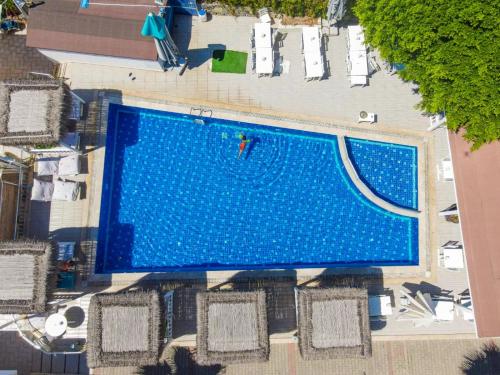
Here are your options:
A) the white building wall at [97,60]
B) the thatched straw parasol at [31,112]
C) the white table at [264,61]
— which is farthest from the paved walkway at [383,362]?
the white building wall at [97,60]

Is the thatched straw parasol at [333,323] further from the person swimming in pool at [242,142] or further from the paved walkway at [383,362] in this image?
the person swimming in pool at [242,142]

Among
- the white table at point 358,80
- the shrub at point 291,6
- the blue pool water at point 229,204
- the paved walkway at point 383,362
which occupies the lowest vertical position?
the paved walkway at point 383,362

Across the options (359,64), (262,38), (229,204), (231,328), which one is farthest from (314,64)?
(231,328)

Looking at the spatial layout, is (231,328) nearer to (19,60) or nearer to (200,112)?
(200,112)

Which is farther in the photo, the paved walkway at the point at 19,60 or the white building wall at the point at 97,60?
the paved walkway at the point at 19,60

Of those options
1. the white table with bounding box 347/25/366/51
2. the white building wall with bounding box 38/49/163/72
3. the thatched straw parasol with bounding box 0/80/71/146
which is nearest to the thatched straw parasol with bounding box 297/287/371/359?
the white table with bounding box 347/25/366/51
